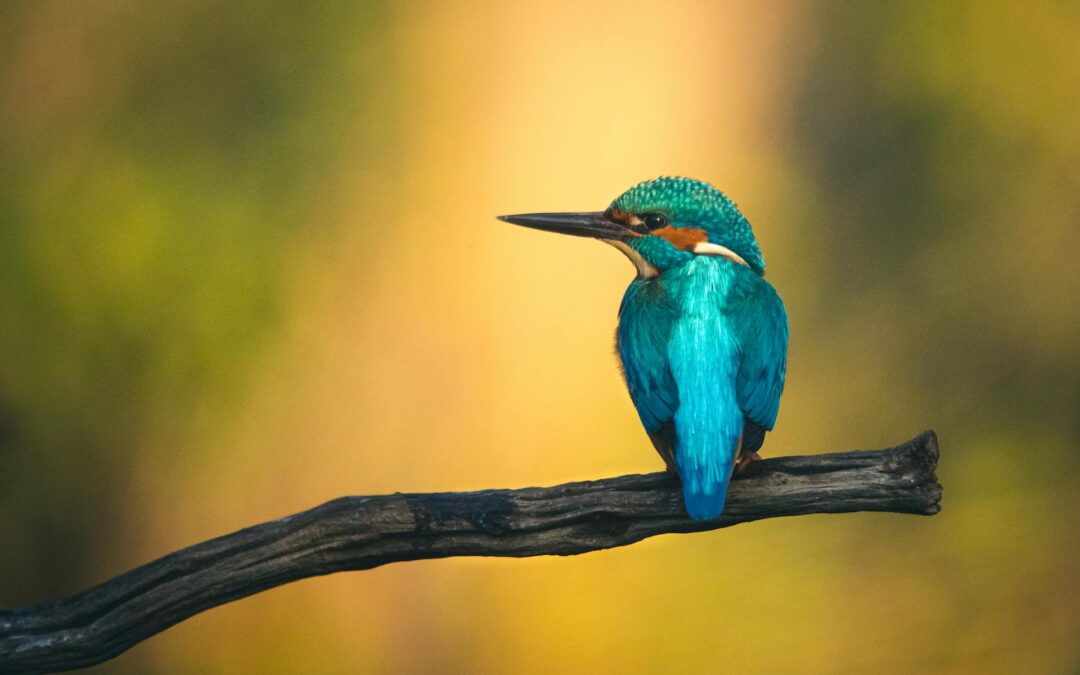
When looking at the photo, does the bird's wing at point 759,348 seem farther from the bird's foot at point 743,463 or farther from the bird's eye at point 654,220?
the bird's eye at point 654,220

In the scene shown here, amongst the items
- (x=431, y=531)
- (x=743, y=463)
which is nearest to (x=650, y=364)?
(x=743, y=463)

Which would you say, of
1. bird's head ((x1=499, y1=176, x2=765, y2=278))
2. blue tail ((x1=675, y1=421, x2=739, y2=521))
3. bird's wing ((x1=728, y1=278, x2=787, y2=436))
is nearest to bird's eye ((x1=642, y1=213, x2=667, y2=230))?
bird's head ((x1=499, y1=176, x2=765, y2=278))

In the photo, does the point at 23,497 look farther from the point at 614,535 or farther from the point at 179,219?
the point at 614,535

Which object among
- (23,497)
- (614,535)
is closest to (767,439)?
(614,535)

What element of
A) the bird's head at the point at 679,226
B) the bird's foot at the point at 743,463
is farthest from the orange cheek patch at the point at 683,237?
the bird's foot at the point at 743,463

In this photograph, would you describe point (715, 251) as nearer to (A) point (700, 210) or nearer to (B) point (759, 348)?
(A) point (700, 210)

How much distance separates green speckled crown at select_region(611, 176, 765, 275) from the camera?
5.31 feet

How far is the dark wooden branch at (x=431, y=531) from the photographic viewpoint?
147 cm

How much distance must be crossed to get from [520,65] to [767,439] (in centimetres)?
95

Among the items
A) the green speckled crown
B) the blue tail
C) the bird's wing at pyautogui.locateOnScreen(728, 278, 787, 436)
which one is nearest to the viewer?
the blue tail

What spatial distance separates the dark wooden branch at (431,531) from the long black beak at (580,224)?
0.38 meters

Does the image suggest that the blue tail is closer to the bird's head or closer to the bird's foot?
the bird's foot

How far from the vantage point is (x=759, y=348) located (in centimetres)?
155

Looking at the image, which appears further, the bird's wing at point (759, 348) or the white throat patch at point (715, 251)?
the white throat patch at point (715, 251)
